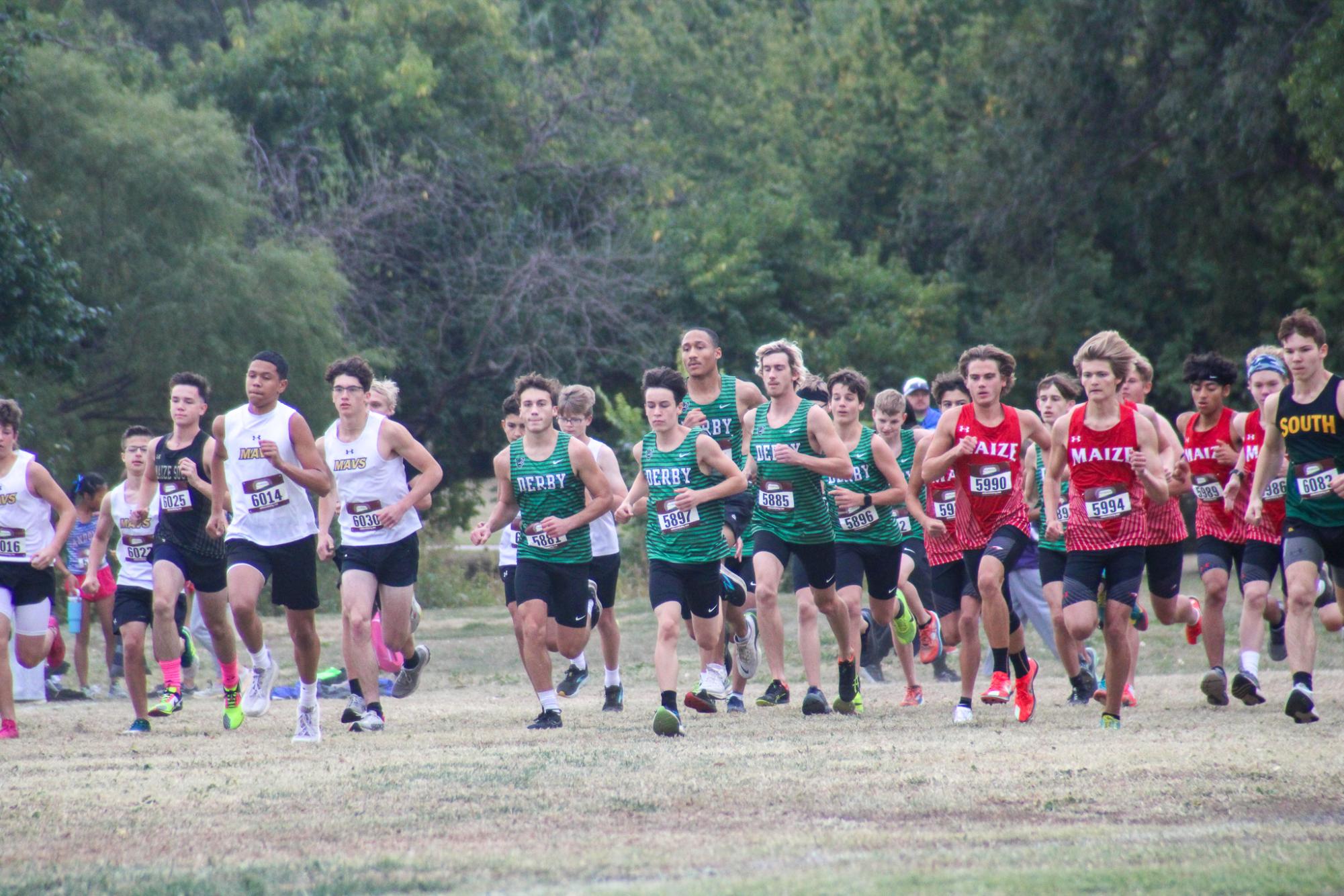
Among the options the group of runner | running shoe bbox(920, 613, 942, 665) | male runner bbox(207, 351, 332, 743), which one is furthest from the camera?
running shoe bbox(920, 613, 942, 665)

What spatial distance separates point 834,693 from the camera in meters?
12.7

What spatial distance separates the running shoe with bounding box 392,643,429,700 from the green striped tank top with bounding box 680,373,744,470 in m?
2.47

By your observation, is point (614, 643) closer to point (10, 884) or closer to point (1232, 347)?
point (10, 884)

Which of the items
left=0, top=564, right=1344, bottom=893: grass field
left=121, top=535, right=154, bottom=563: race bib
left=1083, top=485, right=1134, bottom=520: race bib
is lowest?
left=0, top=564, right=1344, bottom=893: grass field

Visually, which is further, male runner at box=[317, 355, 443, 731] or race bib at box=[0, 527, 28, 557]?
race bib at box=[0, 527, 28, 557]

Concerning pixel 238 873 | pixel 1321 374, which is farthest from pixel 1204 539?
pixel 238 873

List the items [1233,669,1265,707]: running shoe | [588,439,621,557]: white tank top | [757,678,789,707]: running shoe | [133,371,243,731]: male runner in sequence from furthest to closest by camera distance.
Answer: [588,439,621,557]: white tank top, [757,678,789,707]: running shoe, [133,371,243,731]: male runner, [1233,669,1265,707]: running shoe

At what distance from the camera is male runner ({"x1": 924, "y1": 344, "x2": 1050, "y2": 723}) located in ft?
33.3

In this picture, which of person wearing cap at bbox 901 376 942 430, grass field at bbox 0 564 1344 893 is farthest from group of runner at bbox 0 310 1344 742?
person wearing cap at bbox 901 376 942 430

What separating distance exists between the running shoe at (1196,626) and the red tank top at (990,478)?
166 cm

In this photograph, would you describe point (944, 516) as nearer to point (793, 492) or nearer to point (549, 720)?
point (793, 492)

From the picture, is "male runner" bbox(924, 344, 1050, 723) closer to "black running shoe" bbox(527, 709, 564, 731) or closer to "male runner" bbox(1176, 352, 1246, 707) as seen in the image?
"male runner" bbox(1176, 352, 1246, 707)

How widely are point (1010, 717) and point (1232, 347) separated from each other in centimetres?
2389

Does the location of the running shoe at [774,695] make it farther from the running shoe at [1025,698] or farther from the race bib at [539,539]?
the race bib at [539,539]
